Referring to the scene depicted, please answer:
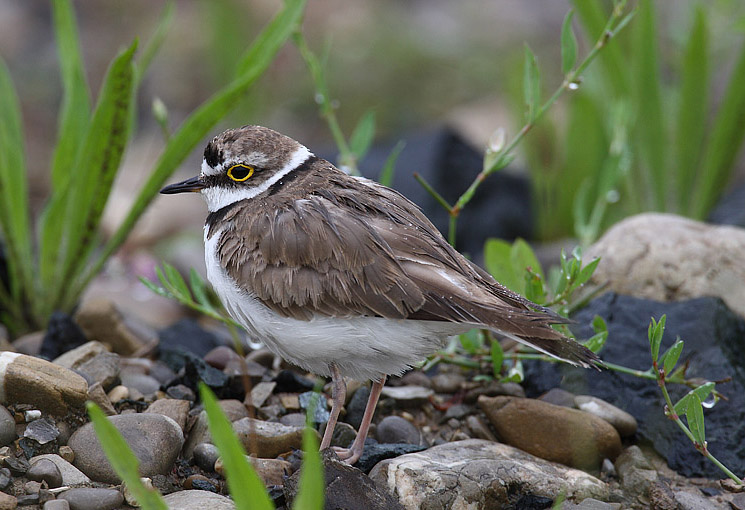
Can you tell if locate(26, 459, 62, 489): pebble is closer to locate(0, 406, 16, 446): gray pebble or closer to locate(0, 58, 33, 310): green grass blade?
locate(0, 406, 16, 446): gray pebble

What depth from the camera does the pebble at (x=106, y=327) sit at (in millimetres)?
5512

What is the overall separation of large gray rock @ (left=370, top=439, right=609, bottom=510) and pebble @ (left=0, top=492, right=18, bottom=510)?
152cm

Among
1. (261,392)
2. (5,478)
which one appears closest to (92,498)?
(5,478)

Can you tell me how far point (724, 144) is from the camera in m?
6.81

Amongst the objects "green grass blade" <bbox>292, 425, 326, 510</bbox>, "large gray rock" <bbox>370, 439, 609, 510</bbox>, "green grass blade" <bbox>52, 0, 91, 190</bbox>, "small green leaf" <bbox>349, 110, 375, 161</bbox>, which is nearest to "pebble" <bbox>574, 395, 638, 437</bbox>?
"large gray rock" <bbox>370, 439, 609, 510</bbox>

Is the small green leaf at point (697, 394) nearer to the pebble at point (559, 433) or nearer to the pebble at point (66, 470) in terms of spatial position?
the pebble at point (559, 433)

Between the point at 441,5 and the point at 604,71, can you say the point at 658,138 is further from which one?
the point at 441,5

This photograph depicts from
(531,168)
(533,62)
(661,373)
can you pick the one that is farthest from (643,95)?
(661,373)

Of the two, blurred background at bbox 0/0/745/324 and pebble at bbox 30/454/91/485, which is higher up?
blurred background at bbox 0/0/745/324

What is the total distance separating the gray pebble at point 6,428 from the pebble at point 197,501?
789 millimetres

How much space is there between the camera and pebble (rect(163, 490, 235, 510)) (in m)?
3.53

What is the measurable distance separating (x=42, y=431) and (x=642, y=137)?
5070 mm

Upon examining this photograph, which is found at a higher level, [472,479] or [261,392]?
[472,479]

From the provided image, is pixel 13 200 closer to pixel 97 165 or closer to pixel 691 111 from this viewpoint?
pixel 97 165
